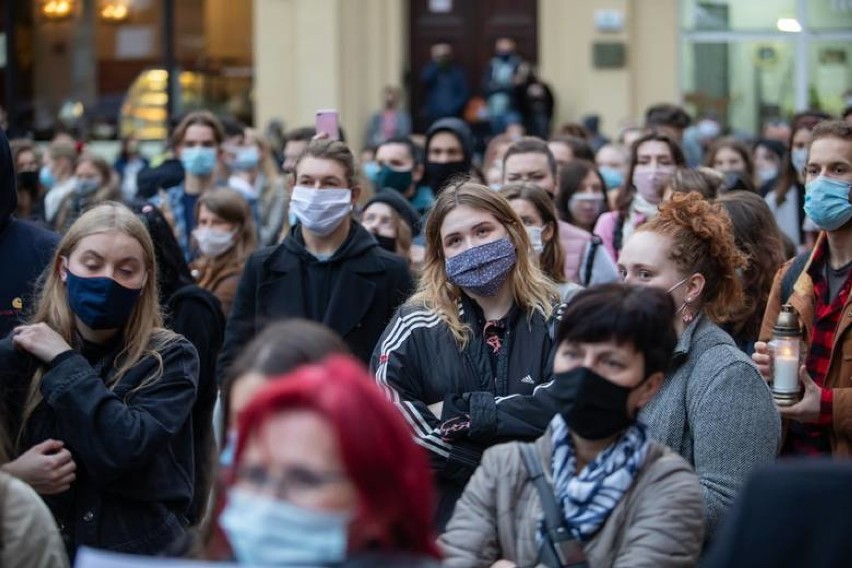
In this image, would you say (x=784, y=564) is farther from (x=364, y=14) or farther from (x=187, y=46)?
(x=187, y=46)

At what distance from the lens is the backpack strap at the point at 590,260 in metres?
8.35

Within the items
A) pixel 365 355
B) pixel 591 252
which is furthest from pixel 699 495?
pixel 591 252

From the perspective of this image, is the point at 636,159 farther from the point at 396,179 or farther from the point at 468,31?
the point at 468,31

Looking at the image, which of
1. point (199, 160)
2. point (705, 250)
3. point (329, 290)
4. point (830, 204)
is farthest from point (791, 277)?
point (199, 160)

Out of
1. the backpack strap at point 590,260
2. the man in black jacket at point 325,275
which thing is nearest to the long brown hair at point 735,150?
the backpack strap at point 590,260

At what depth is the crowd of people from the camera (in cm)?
304

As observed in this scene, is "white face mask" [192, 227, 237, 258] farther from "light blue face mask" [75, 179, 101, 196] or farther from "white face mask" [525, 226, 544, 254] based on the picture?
"light blue face mask" [75, 179, 101, 196]

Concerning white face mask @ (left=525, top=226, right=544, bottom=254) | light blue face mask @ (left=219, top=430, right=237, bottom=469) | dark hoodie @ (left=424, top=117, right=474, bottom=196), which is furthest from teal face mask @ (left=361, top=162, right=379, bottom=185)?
light blue face mask @ (left=219, top=430, right=237, bottom=469)

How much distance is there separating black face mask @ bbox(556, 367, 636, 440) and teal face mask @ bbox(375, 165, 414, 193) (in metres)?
6.11

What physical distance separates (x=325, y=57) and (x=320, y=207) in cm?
1169

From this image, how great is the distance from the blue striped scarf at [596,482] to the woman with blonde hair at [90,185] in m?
8.16

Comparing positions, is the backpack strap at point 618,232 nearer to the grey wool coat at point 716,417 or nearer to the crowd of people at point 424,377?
the crowd of people at point 424,377

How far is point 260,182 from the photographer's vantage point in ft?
42.6

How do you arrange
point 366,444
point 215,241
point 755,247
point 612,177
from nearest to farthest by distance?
point 366,444 → point 755,247 → point 215,241 → point 612,177
